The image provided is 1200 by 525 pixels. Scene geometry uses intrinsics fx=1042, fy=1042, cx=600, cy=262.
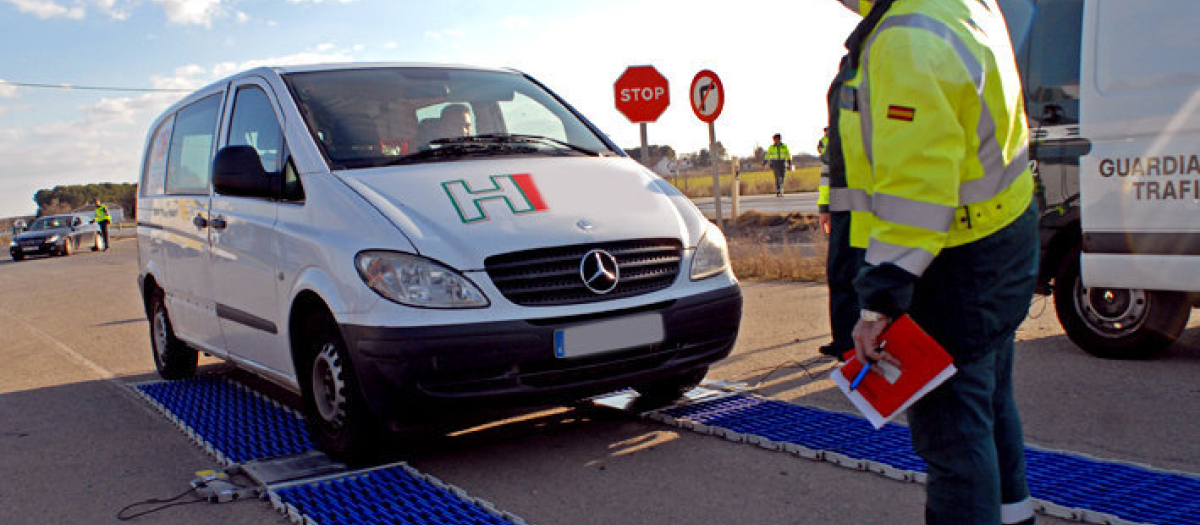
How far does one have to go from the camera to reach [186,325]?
625 cm

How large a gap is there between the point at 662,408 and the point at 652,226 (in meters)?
1.18

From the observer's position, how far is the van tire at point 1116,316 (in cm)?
567

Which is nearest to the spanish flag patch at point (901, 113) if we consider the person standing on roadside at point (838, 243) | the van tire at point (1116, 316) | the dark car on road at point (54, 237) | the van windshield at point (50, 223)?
the person standing on roadside at point (838, 243)

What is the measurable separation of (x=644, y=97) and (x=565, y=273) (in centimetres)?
885

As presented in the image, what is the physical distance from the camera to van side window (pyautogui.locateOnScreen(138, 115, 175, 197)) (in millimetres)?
6805

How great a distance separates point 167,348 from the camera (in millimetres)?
6895

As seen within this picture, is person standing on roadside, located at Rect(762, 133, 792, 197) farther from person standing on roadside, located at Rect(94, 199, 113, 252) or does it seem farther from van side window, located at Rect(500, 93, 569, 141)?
van side window, located at Rect(500, 93, 569, 141)

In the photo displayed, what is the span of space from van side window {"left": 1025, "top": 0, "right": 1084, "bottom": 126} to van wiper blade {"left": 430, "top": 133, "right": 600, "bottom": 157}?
2.56 metres

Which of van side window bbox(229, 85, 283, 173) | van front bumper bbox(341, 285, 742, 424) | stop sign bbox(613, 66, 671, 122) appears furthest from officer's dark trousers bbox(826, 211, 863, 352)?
stop sign bbox(613, 66, 671, 122)

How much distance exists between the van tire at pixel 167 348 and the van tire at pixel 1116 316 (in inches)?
216

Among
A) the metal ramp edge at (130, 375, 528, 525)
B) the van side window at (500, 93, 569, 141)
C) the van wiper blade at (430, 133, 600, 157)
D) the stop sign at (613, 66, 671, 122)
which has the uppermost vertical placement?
the stop sign at (613, 66, 671, 122)

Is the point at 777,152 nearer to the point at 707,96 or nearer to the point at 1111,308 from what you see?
the point at 707,96

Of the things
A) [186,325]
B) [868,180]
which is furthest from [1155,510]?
[186,325]

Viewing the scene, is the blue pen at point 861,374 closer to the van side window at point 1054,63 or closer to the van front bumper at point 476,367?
the van front bumper at point 476,367
